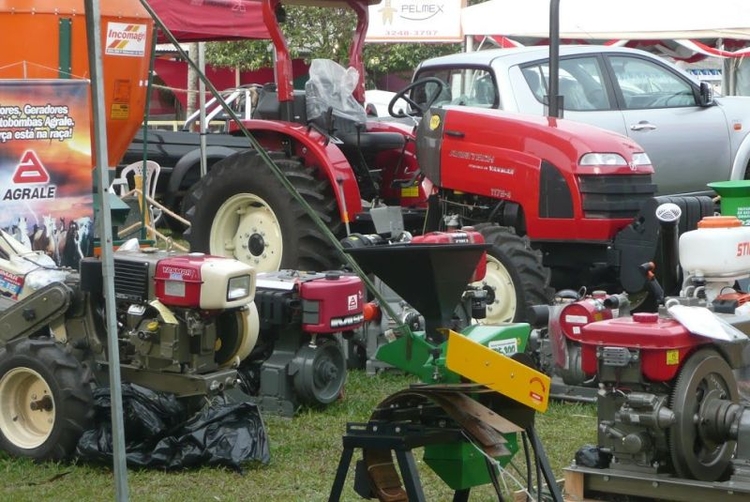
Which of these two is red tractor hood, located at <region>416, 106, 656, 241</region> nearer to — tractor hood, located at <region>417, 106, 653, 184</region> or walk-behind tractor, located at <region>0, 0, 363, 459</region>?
tractor hood, located at <region>417, 106, 653, 184</region>

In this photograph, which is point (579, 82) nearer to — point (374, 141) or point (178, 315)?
point (374, 141)

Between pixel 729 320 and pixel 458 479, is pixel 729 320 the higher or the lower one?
the higher one

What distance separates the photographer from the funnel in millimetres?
4020

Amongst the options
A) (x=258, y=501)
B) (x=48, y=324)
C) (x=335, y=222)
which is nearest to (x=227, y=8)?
(x=335, y=222)

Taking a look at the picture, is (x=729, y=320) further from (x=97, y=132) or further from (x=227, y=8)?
(x=227, y=8)

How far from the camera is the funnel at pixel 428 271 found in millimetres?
4020

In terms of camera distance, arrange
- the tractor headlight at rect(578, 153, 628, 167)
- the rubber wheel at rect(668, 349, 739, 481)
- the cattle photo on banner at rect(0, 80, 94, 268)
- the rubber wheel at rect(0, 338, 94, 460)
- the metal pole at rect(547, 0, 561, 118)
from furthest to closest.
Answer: the metal pole at rect(547, 0, 561, 118) < the tractor headlight at rect(578, 153, 628, 167) < the cattle photo on banner at rect(0, 80, 94, 268) < the rubber wheel at rect(0, 338, 94, 460) < the rubber wheel at rect(668, 349, 739, 481)

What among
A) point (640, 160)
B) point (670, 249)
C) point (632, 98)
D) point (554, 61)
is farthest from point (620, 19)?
point (670, 249)

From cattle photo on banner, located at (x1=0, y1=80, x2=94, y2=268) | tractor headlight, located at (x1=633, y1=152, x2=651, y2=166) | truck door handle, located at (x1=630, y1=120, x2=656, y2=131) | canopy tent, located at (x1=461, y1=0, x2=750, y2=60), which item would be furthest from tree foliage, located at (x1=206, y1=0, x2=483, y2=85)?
cattle photo on banner, located at (x1=0, y1=80, x2=94, y2=268)

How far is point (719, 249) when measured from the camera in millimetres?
5562

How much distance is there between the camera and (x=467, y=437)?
13.0ft

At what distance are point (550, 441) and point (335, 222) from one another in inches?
104

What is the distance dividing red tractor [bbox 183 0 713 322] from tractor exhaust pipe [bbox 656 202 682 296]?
0.50 metres

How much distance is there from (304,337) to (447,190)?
7.07ft
